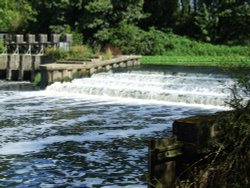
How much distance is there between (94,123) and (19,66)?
20614 mm

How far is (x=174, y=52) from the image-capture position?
165 feet

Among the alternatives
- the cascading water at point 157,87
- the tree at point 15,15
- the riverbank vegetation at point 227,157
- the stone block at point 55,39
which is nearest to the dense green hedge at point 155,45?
the stone block at point 55,39

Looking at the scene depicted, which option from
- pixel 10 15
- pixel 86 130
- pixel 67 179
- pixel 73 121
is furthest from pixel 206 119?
pixel 10 15

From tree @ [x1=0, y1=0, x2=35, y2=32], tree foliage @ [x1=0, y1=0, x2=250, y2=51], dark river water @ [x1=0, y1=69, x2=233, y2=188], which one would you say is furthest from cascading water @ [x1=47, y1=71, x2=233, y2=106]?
tree @ [x1=0, y1=0, x2=35, y2=32]

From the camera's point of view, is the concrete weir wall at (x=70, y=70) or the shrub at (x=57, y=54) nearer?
the concrete weir wall at (x=70, y=70)

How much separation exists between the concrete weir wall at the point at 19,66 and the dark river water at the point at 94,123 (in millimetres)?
3875

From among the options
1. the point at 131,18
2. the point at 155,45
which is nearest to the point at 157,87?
the point at 155,45

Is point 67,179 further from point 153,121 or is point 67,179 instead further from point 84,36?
point 84,36

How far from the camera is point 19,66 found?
38.5m

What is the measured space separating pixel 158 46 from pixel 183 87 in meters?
24.4

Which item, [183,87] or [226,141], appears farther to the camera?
[183,87]

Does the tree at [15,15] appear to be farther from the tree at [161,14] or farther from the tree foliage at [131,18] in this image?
the tree at [161,14]

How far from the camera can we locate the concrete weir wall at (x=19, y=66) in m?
37.6

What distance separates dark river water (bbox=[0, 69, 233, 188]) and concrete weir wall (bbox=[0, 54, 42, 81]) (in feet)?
12.7
